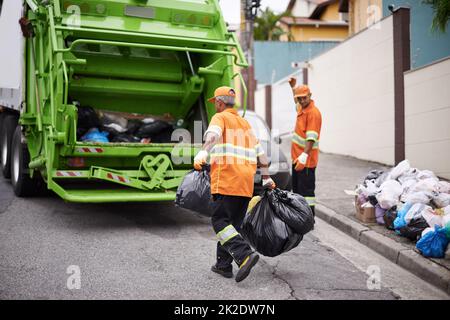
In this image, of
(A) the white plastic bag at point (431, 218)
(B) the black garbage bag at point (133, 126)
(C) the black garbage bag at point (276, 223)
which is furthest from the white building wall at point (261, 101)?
(C) the black garbage bag at point (276, 223)

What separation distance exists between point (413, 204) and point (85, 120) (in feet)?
12.6

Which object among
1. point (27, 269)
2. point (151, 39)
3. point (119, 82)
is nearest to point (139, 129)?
point (119, 82)

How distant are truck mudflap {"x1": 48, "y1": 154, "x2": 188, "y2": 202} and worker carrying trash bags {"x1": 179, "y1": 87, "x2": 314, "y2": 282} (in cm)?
152

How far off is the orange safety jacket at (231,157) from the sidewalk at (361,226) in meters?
1.56

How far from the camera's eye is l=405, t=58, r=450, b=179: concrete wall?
310 inches

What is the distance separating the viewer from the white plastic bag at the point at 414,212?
16.3ft

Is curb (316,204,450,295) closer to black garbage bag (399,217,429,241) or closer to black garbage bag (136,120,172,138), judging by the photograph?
black garbage bag (399,217,429,241)

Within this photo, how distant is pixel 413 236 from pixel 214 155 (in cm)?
216

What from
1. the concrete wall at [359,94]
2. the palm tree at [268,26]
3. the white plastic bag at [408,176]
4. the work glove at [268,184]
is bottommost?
the white plastic bag at [408,176]

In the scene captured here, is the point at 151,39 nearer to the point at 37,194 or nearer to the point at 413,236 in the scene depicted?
the point at 37,194

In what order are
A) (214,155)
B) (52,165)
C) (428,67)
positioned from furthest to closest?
(428,67) < (52,165) < (214,155)

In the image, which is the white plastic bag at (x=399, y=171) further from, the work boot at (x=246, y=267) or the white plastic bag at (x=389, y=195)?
the work boot at (x=246, y=267)

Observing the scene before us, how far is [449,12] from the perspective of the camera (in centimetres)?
570
